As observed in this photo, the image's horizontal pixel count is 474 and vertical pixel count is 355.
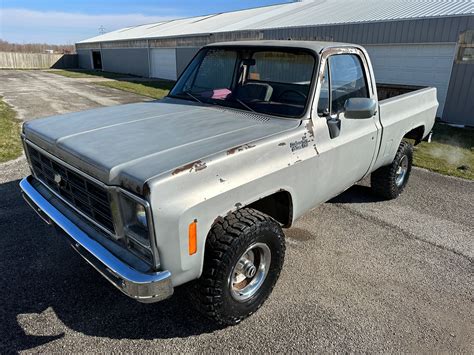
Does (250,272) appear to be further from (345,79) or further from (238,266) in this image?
(345,79)

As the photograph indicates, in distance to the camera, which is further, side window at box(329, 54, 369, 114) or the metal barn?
the metal barn

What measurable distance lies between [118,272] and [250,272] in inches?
41.7

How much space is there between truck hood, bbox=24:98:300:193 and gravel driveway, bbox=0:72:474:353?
123 centimetres

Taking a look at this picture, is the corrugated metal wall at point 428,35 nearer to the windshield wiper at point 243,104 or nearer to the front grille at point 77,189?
the windshield wiper at point 243,104

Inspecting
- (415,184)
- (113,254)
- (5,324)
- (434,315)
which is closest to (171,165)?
(113,254)

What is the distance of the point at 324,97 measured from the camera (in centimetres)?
332

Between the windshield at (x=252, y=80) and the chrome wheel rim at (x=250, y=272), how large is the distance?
1215 mm

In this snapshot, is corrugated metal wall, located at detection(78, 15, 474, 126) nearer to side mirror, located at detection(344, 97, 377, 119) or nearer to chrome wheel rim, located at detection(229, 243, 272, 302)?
side mirror, located at detection(344, 97, 377, 119)

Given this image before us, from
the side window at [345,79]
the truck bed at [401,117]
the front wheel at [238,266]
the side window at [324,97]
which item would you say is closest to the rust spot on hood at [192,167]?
the front wheel at [238,266]

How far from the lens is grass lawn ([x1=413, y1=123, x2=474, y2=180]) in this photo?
668 cm

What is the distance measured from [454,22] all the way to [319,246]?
10.1m

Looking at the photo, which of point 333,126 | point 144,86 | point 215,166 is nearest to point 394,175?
point 333,126

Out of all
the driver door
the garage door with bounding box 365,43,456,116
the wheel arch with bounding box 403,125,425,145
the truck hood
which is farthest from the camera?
the garage door with bounding box 365,43,456,116

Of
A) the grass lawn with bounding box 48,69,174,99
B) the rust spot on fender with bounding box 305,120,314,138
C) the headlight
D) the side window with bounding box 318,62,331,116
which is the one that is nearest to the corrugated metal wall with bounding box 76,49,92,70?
the grass lawn with bounding box 48,69,174,99
